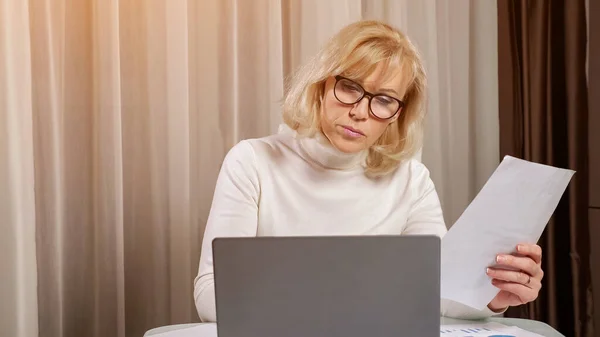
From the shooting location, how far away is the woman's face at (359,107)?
130cm

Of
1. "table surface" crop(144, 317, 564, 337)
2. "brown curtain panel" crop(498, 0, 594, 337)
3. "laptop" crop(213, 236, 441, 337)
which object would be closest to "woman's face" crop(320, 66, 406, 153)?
"table surface" crop(144, 317, 564, 337)

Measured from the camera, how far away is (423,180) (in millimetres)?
1506

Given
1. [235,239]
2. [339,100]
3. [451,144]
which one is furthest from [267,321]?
[451,144]

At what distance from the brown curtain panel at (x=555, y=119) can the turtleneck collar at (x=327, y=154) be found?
0.74 m

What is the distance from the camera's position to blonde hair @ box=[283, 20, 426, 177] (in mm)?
1303

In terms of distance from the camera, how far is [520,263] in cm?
99

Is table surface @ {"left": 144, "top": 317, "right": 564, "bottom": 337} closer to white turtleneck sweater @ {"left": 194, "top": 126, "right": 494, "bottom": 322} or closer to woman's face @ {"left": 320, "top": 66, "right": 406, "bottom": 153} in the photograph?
white turtleneck sweater @ {"left": 194, "top": 126, "right": 494, "bottom": 322}

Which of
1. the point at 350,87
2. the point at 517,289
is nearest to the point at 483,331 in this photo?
the point at 517,289

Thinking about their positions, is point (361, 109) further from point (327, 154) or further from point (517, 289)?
point (517, 289)

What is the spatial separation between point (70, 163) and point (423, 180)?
94cm

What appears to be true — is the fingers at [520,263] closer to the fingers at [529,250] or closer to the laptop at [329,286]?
the fingers at [529,250]

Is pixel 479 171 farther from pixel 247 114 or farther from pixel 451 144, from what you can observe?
pixel 247 114

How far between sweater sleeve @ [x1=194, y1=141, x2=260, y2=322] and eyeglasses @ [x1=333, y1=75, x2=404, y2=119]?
0.26 meters

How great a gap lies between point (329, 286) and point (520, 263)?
386 millimetres
